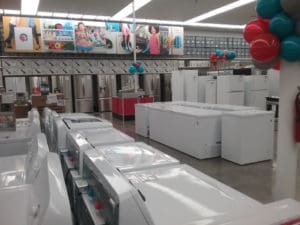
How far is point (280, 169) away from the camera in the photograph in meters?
2.16

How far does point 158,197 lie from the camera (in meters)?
1.54

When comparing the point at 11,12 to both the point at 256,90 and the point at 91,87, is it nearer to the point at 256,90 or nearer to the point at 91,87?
the point at 91,87

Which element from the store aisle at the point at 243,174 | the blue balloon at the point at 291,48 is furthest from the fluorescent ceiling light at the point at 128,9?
the blue balloon at the point at 291,48

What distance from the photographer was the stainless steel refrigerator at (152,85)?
482 inches

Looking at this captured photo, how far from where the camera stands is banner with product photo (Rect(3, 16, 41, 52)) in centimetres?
956

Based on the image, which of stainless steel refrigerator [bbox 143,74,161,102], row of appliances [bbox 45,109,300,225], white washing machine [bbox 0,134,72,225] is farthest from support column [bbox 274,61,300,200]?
stainless steel refrigerator [bbox 143,74,161,102]

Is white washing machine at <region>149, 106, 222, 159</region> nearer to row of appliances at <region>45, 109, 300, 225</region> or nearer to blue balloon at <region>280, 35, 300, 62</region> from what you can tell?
row of appliances at <region>45, 109, 300, 225</region>

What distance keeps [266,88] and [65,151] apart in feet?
24.6

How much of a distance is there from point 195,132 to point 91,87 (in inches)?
299

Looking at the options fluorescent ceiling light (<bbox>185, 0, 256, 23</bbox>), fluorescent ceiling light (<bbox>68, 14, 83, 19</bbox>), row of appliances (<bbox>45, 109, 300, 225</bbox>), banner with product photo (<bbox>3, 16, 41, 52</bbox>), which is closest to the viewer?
row of appliances (<bbox>45, 109, 300, 225</bbox>)

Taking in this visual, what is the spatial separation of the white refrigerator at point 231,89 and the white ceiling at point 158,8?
2.75m

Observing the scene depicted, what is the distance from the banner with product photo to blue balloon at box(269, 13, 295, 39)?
975 cm

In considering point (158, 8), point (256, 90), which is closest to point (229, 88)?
point (256, 90)

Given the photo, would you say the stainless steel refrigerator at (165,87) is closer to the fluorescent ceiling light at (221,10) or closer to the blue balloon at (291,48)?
the fluorescent ceiling light at (221,10)
